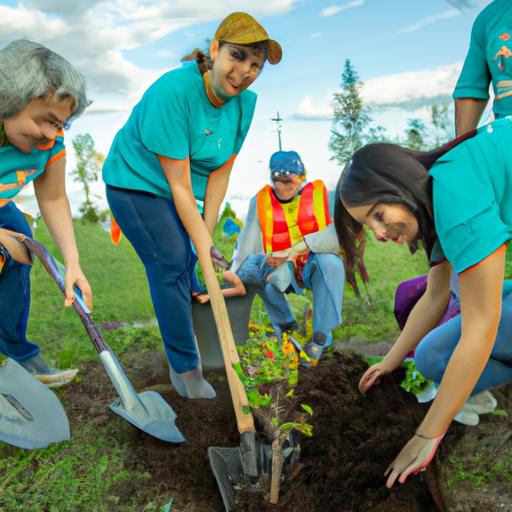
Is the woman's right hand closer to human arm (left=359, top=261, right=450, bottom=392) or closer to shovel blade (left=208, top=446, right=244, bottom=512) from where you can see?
human arm (left=359, top=261, right=450, bottom=392)

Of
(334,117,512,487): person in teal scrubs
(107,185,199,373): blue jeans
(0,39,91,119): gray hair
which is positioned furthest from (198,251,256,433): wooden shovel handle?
(0,39,91,119): gray hair

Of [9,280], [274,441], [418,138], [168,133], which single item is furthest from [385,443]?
[418,138]

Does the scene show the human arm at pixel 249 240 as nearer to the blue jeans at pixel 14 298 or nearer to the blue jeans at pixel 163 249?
the blue jeans at pixel 163 249

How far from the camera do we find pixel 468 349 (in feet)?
6.50

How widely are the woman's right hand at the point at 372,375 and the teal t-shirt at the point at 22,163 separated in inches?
65.7

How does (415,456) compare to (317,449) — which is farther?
(317,449)

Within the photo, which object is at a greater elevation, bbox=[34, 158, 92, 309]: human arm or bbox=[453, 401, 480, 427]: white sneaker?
bbox=[34, 158, 92, 309]: human arm

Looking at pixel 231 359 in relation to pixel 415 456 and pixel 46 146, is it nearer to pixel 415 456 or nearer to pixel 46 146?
pixel 415 456

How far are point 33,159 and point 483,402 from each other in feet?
7.28

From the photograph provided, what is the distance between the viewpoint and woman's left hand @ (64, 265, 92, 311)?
2643mm

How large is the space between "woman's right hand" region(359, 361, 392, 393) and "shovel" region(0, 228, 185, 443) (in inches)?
32.2

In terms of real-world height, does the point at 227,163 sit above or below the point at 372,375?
above

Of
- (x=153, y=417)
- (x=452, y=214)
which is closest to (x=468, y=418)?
(x=452, y=214)

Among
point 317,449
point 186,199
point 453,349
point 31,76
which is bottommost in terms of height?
point 317,449
